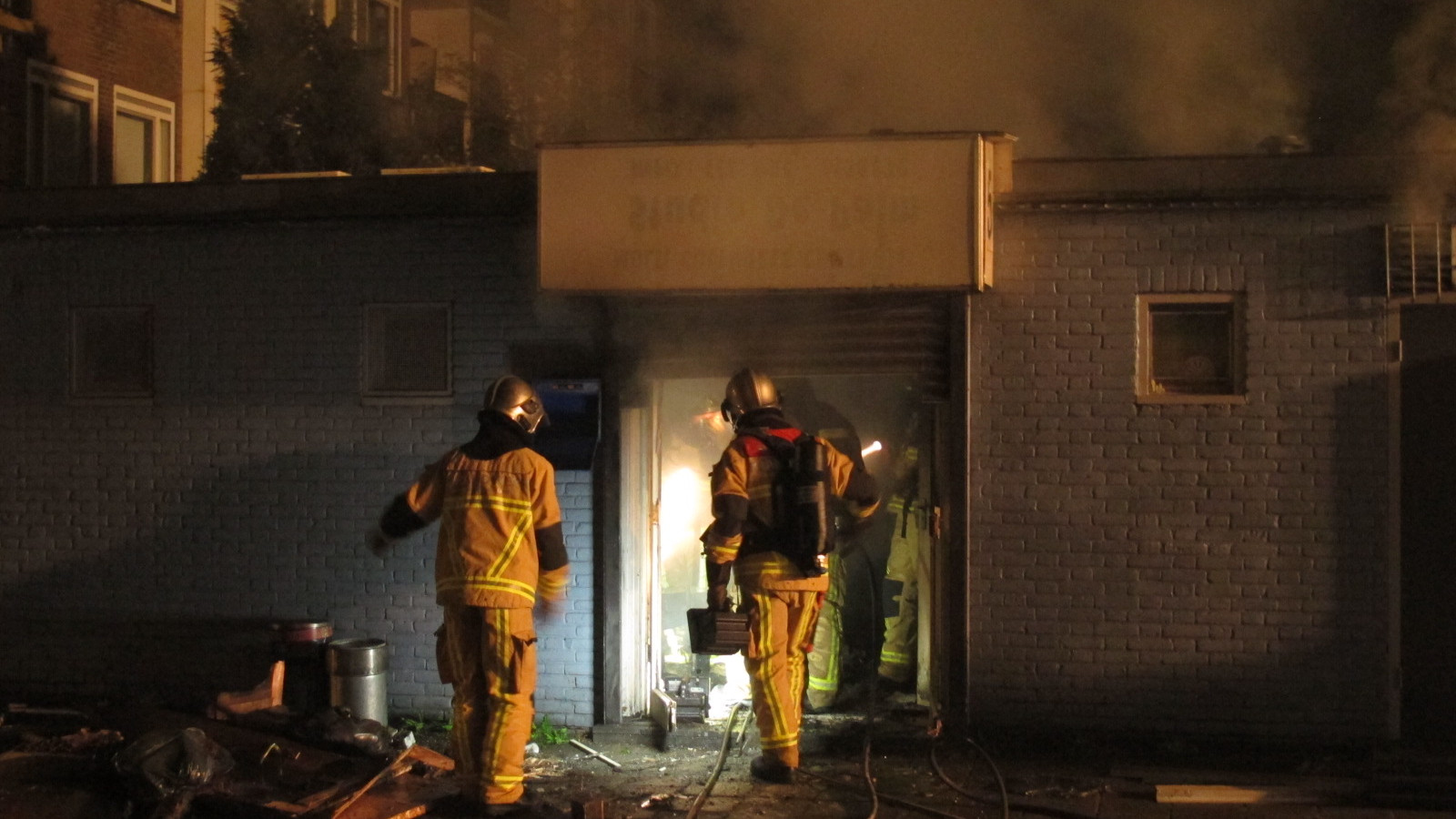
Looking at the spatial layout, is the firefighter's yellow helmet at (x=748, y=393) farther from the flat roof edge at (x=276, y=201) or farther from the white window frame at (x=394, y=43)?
the white window frame at (x=394, y=43)

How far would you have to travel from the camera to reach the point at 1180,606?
22.9ft

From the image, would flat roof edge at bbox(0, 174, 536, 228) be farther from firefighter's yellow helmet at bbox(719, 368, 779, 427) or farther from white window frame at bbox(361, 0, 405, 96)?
white window frame at bbox(361, 0, 405, 96)

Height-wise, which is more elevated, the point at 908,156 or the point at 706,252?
the point at 908,156

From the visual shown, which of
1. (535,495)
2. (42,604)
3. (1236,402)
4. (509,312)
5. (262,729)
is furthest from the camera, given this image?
(42,604)

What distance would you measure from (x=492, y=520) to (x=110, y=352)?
3860 mm

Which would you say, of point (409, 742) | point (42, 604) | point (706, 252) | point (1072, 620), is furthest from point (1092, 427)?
point (42, 604)

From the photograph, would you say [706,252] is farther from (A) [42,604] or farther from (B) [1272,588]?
(A) [42,604]

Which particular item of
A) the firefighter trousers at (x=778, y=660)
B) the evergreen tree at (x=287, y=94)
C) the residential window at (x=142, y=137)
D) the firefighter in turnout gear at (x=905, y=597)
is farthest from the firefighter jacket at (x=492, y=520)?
the residential window at (x=142, y=137)

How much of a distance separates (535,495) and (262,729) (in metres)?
2.05

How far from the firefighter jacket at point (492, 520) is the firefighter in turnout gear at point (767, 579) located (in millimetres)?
861

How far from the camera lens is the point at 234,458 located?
7.91 metres

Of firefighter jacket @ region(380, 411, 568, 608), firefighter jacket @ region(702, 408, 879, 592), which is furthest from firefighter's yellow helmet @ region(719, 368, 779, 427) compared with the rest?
firefighter jacket @ region(380, 411, 568, 608)

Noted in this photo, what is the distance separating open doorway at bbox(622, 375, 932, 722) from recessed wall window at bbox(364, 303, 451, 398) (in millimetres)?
1240

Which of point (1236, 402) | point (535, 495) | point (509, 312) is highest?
point (509, 312)
